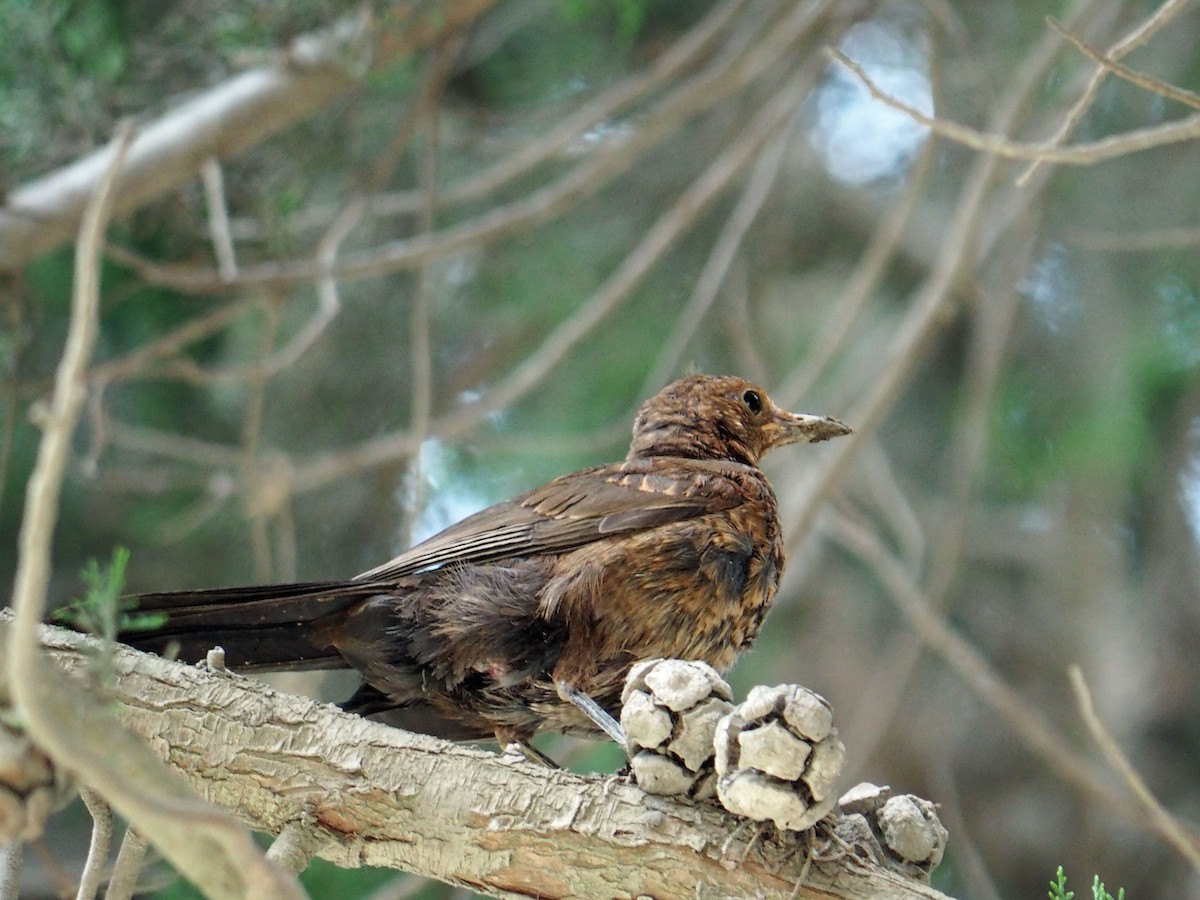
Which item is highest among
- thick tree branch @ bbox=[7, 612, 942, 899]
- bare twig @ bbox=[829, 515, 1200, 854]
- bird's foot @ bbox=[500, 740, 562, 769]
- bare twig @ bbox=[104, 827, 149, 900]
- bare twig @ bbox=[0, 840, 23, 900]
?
bare twig @ bbox=[829, 515, 1200, 854]

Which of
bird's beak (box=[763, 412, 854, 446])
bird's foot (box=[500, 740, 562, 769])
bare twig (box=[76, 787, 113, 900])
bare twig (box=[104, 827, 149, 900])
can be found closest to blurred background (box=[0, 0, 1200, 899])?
bird's beak (box=[763, 412, 854, 446])

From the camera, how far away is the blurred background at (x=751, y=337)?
4438mm

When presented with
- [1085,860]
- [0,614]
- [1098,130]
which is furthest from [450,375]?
[0,614]

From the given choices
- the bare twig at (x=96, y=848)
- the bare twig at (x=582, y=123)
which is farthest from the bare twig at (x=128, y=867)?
the bare twig at (x=582, y=123)

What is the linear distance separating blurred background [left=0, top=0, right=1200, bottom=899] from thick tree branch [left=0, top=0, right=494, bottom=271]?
10 centimetres

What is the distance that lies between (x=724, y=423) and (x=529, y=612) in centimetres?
104

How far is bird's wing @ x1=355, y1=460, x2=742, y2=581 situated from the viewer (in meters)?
2.90

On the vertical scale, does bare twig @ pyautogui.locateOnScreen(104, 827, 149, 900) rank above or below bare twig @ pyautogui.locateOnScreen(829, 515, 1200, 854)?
below

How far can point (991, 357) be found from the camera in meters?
4.92

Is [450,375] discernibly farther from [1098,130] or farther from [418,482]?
[1098,130]

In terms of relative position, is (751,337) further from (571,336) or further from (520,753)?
(520,753)

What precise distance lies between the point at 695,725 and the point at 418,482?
1780 millimetres

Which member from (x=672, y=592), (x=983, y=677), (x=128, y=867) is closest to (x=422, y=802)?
(x=128, y=867)

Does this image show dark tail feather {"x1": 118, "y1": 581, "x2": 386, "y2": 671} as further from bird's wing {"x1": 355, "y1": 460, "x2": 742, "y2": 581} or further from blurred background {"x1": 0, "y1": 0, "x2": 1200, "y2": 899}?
blurred background {"x1": 0, "y1": 0, "x2": 1200, "y2": 899}
